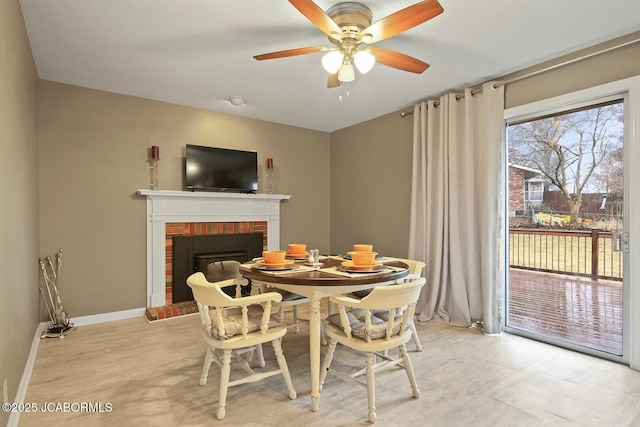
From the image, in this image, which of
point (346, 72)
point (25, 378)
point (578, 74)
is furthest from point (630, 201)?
point (25, 378)

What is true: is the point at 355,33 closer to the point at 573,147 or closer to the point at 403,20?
the point at 403,20

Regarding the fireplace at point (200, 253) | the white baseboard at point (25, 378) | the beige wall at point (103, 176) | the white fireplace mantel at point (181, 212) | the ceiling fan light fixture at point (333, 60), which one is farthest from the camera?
the fireplace at point (200, 253)

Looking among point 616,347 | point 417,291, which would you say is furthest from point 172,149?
point 616,347

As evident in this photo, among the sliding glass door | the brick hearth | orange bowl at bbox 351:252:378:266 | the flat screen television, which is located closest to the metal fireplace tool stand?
the brick hearth

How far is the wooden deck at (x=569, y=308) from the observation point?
2.89 m

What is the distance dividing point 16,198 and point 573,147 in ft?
13.5

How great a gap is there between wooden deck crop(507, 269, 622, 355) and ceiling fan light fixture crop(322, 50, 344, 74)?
2.63 meters

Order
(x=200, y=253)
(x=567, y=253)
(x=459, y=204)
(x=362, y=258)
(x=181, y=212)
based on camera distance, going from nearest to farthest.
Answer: (x=362, y=258) → (x=567, y=253) → (x=459, y=204) → (x=181, y=212) → (x=200, y=253)

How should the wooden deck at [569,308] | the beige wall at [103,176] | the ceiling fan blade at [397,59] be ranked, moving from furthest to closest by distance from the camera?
the beige wall at [103,176] → the wooden deck at [569,308] → the ceiling fan blade at [397,59]

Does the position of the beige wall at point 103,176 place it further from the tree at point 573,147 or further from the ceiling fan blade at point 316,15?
the tree at point 573,147

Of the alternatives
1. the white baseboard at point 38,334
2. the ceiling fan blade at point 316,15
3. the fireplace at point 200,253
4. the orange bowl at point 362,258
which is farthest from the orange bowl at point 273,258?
the fireplace at point 200,253

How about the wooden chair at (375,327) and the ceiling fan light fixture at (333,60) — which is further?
the ceiling fan light fixture at (333,60)

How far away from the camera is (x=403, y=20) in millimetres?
1858

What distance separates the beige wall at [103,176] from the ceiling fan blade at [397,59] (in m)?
2.66
